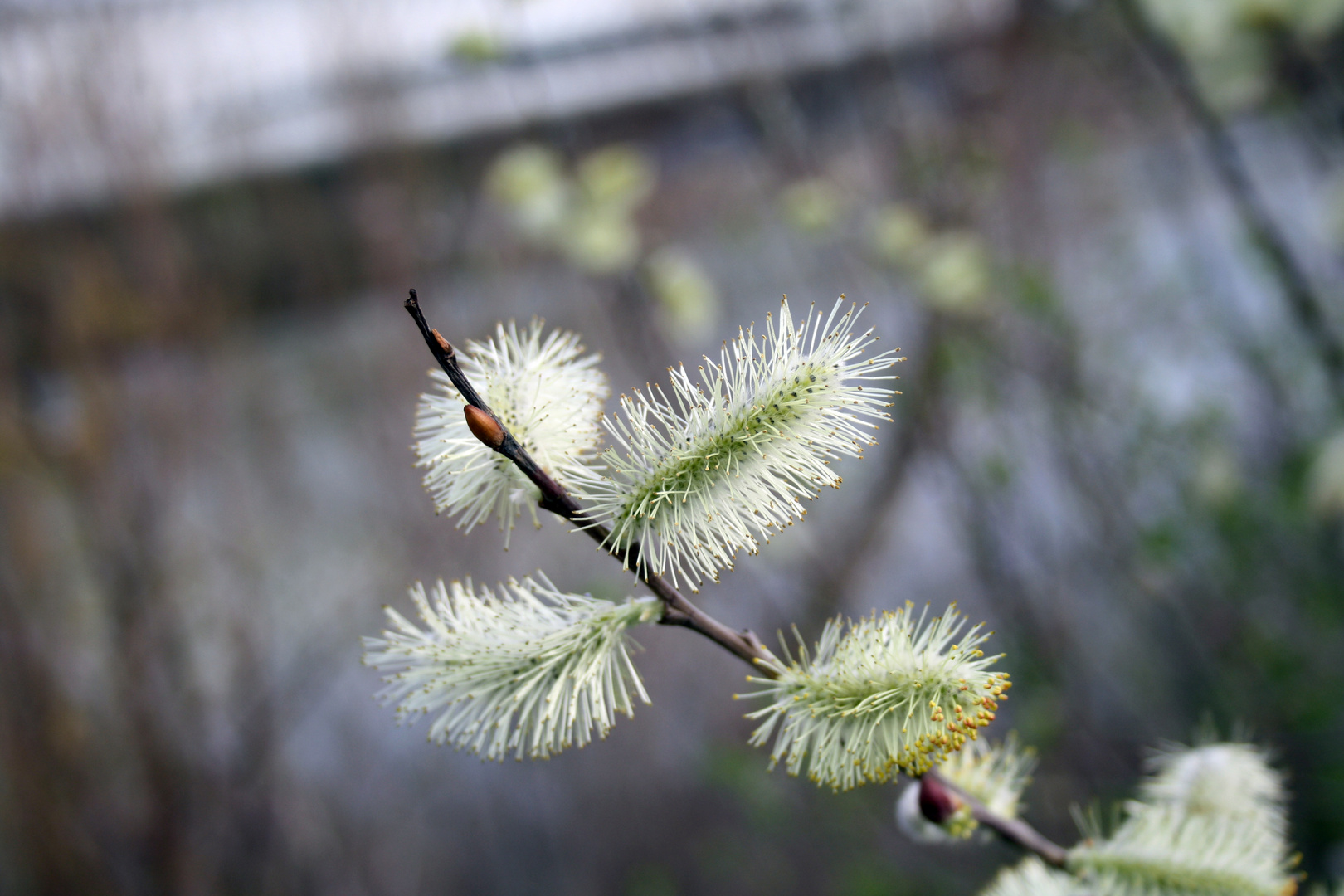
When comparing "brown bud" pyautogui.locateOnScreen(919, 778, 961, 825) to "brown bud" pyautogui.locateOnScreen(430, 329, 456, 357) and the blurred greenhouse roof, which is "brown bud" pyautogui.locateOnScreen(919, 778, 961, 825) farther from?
the blurred greenhouse roof

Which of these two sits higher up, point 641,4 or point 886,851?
point 641,4

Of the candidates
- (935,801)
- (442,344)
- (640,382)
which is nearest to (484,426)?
(442,344)

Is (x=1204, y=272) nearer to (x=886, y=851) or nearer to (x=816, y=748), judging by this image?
(x=886, y=851)

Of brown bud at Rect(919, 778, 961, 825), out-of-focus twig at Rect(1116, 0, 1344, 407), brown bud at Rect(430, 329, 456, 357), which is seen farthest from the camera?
out-of-focus twig at Rect(1116, 0, 1344, 407)

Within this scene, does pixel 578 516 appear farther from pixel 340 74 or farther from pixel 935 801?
pixel 340 74

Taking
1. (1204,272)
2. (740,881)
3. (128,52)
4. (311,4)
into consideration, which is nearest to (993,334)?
(1204,272)

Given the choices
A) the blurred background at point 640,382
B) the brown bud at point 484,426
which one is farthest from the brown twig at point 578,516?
the blurred background at point 640,382

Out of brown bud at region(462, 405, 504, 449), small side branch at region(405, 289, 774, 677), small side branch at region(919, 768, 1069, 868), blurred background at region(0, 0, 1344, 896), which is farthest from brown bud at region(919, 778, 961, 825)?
blurred background at region(0, 0, 1344, 896)
